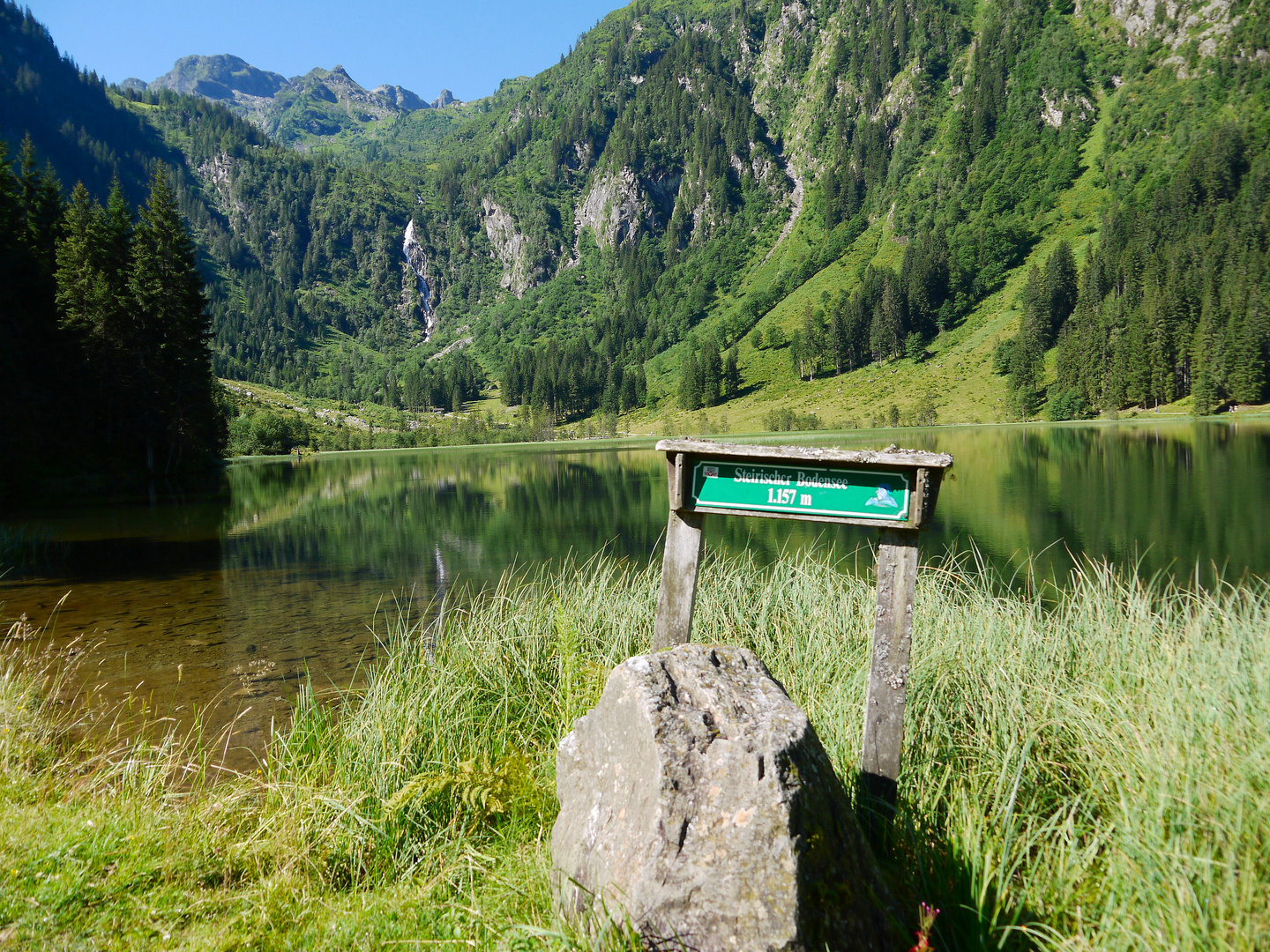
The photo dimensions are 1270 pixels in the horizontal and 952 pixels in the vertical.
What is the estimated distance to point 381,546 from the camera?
21031mm

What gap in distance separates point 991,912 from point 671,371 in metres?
167

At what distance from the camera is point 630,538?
20359mm

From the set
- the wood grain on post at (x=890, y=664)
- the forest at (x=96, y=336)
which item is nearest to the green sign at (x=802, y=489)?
the wood grain on post at (x=890, y=664)

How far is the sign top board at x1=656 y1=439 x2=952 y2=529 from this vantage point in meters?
3.10

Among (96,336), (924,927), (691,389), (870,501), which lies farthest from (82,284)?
(691,389)

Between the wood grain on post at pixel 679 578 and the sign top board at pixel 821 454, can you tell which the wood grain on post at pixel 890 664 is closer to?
the sign top board at pixel 821 454

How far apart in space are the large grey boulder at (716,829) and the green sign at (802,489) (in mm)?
953

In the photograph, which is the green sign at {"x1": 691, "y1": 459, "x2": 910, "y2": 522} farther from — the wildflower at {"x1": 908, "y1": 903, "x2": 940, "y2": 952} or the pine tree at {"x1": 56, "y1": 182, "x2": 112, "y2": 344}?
the pine tree at {"x1": 56, "y1": 182, "x2": 112, "y2": 344}

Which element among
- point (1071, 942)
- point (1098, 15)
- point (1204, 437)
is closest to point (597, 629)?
point (1071, 942)

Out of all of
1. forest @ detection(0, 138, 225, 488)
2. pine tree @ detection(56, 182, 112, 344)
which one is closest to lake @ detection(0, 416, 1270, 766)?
forest @ detection(0, 138, 225, 488)

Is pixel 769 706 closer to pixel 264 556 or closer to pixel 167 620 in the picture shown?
pixel 167 620

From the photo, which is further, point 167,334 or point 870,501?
point 167,334

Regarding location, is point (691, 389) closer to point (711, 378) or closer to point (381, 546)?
point (711, 378)

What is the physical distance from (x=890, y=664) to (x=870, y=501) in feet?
2.51
